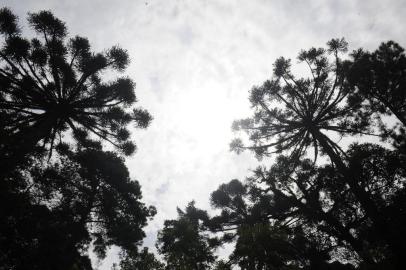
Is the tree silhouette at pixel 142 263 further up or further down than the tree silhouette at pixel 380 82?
further down

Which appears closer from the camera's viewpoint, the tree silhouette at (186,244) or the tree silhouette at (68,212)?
the tree silhouette at (68,212)

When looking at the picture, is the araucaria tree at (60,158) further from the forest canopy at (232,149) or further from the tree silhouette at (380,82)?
the tree silhouette at (380,82)

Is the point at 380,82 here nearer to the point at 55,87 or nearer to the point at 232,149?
the point at 232,149

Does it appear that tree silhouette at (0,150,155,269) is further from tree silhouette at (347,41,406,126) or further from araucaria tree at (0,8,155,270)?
tree silhouette at (347,41,406,126)

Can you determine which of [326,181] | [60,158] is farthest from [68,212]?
[326,181]

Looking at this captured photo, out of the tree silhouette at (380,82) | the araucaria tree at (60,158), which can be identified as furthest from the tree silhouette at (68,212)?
the tree silhouette at (380,82)

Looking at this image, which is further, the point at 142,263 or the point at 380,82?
the point at 380,82

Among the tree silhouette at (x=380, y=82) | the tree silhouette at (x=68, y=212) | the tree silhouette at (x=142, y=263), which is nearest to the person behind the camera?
the tree silhouette at (x=68, y=212)

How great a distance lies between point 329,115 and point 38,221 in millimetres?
14459

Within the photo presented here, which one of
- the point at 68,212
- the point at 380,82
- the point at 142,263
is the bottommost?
the point at 142,263

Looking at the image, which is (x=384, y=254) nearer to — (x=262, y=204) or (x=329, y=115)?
(x=329, y=115)

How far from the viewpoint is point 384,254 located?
31.7ft

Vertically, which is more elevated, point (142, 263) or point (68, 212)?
point (68, 212)

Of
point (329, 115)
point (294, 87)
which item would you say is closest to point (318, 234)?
point (329, 115)
